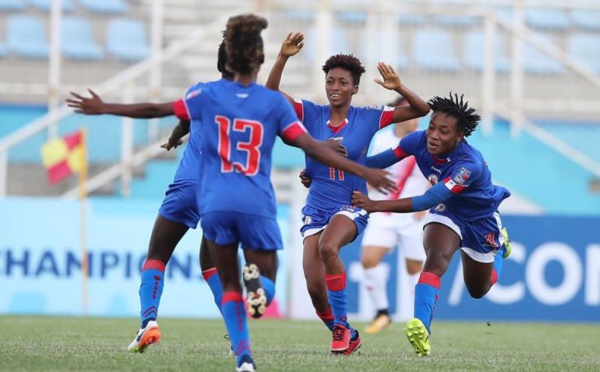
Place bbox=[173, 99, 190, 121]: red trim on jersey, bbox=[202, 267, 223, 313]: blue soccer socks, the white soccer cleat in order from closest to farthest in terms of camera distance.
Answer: bbox=[173, 99, 190, 121]: red trim on jersey, the white soccer cleat, bbox=[202, 267, 223, 313]: blue soccer socks

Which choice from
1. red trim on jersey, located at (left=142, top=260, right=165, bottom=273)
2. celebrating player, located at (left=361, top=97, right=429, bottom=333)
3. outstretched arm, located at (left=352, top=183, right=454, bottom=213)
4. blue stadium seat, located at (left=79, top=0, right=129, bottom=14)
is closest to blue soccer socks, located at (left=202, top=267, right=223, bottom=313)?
red trim on jersey, located at (left=142, top=260, right=165, bottom=273)

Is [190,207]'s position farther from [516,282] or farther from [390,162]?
[516,282]

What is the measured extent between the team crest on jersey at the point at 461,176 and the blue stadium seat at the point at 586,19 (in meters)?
12.0

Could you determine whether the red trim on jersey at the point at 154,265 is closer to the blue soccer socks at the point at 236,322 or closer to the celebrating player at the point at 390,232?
the blue soccer socks at the point at 236,322

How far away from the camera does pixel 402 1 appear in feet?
65.9

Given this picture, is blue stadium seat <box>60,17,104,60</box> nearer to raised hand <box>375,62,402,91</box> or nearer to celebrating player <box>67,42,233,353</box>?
celebrating player <box>67,42,233,353</box>

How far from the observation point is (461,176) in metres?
8.71

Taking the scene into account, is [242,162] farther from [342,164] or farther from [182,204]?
[182,204]

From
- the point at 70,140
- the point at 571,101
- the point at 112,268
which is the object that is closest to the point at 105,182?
the point at 70,140

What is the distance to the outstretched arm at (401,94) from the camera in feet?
28.3

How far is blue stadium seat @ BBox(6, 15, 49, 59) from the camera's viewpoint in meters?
19.2

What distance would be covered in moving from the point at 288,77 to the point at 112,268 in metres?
4.74

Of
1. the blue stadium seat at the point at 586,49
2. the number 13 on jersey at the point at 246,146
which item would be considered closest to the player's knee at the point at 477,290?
the number 13 on jersey at the point at 246,146

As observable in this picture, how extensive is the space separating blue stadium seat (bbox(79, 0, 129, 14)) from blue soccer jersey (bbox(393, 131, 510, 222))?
10849mm
